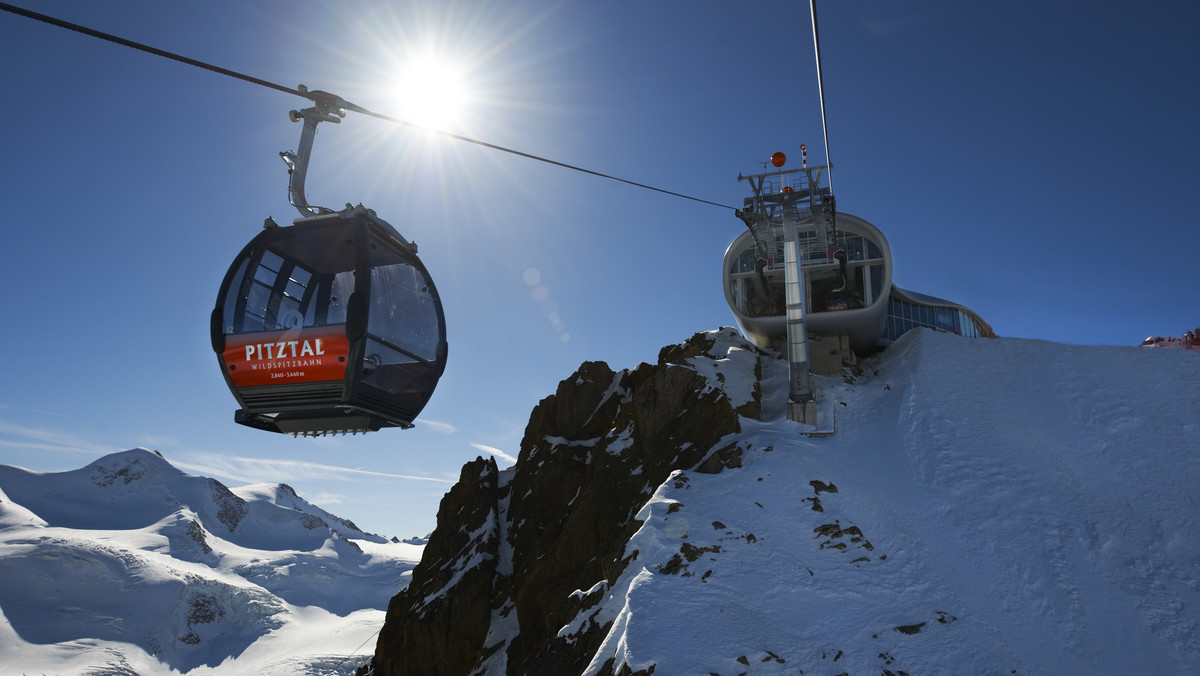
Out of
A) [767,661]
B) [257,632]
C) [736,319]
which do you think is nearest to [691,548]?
[767,661]

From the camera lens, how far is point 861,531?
17.5 metres

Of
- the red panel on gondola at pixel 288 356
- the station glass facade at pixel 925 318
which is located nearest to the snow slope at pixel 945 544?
the red panel on gondola at pixel 288 356

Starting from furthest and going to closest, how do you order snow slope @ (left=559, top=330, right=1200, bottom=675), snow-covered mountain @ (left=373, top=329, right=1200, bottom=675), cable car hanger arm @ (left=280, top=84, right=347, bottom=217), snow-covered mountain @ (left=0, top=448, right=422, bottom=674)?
snow-covered mountain @ (left=0, top=448, right=422, bottom=674) < snow-covered mountain @ (left=373, top=329, right=1200, bottom=675) < snow slope @ (left=559, top=330, right=1200, bottom=675) < cable car hanger arm @ (left=280, top=84, right=347, bottom=217)

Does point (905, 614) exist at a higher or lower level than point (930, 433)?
lower

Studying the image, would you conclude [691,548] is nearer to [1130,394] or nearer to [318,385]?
[318,385]

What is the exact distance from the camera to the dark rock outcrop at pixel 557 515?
80.0 ft

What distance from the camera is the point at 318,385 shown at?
362 inches

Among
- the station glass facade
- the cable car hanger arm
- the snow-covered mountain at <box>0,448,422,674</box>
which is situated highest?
the station glass facade

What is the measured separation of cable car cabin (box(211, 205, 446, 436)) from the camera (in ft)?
29.9

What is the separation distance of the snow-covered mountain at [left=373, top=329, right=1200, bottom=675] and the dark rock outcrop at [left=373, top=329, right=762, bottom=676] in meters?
0.13

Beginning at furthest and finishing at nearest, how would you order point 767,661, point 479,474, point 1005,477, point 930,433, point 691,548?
1. point 479,474
2. point 930,433
3. point 1005,477
4. point 691,548
5. point 767,661

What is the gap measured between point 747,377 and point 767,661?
17360mm

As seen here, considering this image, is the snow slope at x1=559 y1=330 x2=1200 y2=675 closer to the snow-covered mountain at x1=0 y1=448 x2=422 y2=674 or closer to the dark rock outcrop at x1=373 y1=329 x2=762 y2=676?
the dark rock outcrop at x1=373 y1=329 x2=762 y2=676

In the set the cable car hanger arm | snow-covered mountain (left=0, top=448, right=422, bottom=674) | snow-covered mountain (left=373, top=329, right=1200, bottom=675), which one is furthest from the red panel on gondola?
snow-covered mountain (left=0, top=448, right=422, bottom=674)
